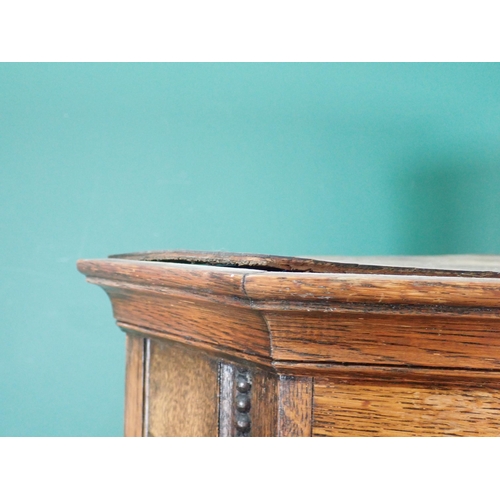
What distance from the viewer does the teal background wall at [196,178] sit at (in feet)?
4.22

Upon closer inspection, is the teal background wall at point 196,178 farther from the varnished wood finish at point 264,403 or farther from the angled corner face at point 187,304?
the varnished wood finish at point 264,403

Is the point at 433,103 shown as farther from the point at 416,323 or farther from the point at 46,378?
the point at 416,323

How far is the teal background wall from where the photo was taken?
129cm

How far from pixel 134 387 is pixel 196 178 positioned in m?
0.71

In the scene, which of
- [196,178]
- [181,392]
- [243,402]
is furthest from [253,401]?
[196,178]

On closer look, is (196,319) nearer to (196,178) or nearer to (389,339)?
(389,339)

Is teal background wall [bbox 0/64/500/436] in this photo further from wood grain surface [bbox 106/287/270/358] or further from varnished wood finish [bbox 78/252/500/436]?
varnished wood finish [bbox 78/252/500/436]

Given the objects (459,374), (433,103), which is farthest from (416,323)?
(433,103)

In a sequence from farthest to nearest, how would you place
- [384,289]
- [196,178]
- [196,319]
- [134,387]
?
[196,178] < [134,387] < [196,319] < [384,289]

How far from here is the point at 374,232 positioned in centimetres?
140

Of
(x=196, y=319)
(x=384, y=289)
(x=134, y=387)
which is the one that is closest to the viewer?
(x=384, y=289)

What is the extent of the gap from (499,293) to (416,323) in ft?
0.18

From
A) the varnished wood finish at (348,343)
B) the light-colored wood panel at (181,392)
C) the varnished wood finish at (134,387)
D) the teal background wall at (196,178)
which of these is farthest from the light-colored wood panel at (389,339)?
the teal background wall at (196,178)

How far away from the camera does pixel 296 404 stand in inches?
18.3
